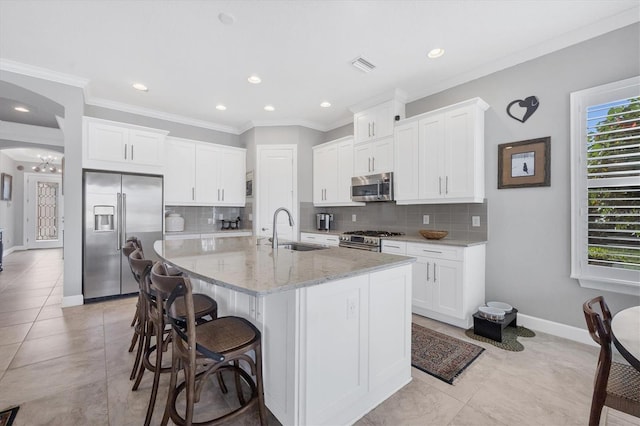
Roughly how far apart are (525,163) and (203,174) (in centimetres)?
479

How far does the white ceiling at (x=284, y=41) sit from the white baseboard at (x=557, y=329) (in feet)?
8.99

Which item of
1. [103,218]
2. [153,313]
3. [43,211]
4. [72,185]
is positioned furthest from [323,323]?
[43,211]

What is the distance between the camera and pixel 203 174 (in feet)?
16.7

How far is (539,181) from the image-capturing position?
2867mm

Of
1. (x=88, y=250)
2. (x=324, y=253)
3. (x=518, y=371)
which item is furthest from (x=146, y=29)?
(x=518, y=371)

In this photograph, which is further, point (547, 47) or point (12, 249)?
point (12, 249)

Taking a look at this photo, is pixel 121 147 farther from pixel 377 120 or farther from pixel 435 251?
pixel 435 251

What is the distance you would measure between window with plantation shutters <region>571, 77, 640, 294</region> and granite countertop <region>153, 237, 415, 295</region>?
1.96 meters

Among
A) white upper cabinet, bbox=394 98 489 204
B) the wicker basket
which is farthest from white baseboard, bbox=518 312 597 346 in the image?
white upper cabinet, bbox=394 98 489 204

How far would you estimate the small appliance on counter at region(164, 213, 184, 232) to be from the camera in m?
4.82

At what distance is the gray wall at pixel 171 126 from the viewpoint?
4293 mm

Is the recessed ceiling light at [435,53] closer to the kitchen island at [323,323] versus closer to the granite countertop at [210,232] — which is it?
the kitchen island at [323,323]

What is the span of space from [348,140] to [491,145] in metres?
2.07

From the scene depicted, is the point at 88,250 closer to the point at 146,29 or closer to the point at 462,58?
the point at 146,29
